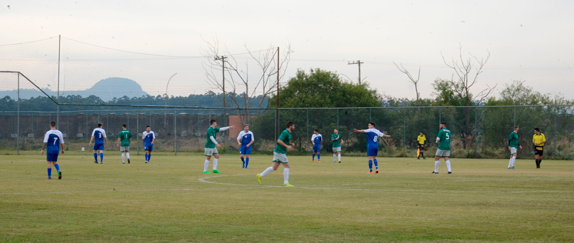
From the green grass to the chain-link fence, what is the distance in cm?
2203

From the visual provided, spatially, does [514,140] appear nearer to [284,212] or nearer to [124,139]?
[124,139]

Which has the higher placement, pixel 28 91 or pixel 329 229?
pixel 28 91

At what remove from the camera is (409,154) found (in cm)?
3972

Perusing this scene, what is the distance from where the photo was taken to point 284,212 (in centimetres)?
977

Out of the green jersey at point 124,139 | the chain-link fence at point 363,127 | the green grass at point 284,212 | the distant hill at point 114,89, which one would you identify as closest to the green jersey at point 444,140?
the green grass at point 284,212

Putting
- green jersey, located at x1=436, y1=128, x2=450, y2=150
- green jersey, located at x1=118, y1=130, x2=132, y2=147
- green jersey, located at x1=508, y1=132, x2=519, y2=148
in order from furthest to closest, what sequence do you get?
green jersey, located at x1=118, y1=130, x2=132, y2=147 < green jersey, located at x1=508, y1=132, x2=519, y2=148 < green jersey, located at x1=436, y1=128, x2=450, y2=150

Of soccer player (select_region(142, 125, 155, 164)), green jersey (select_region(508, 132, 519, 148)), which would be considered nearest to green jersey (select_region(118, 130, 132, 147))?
soccer player (select_region(142, 125, 155, 164))

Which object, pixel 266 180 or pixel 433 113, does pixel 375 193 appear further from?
pixel 433 113

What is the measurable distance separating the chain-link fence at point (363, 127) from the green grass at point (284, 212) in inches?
867

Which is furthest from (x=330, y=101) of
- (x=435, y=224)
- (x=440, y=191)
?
(x=435, y=224)

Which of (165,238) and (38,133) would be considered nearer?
(165,238)

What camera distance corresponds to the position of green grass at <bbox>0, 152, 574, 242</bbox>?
7.48 m

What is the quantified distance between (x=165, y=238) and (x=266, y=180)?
10.1 meters

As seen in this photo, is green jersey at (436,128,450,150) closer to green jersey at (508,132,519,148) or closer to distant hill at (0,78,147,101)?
green jersey at (508,132,519,148)
